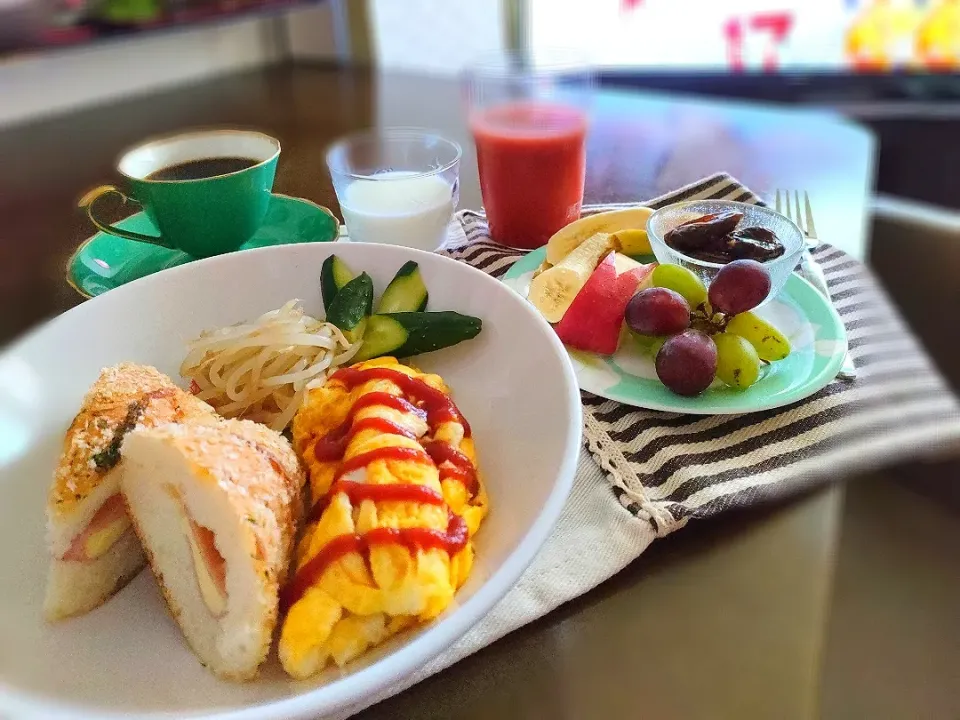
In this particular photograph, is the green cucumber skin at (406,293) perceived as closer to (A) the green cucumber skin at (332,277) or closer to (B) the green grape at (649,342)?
(A) the green cucumber skin at (332,277)

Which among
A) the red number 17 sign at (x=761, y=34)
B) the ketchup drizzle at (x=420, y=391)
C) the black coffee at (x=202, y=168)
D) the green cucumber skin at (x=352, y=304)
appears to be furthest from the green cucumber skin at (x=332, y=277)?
the red number 17 sign at (x=761, y=34)

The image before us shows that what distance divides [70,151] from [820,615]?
148cm

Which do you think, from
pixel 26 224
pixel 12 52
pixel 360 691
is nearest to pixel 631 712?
pixel 360 691

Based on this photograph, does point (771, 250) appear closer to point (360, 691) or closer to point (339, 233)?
point (339, 233)

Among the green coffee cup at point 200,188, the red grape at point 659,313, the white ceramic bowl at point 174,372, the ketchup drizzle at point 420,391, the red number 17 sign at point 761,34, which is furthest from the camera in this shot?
the red number 17 sign at point 761,34

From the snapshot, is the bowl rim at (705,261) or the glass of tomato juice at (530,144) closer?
the bowl rim at (705,261)

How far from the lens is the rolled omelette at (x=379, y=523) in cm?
37

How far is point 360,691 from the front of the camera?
0.32m

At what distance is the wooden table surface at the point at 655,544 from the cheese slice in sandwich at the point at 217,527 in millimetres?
84

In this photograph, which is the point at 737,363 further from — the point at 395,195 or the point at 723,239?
the point at 395,195

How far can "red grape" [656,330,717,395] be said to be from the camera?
0.55 metres

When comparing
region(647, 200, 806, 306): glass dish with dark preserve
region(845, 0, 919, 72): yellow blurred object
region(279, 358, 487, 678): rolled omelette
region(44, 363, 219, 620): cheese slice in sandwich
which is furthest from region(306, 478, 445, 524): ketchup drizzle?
region(845, 0, 919, 72): yellow blurred object

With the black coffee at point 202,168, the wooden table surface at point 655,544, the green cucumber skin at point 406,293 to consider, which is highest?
the black coffee at point 202,168

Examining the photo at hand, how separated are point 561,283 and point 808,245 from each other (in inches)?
12.0
